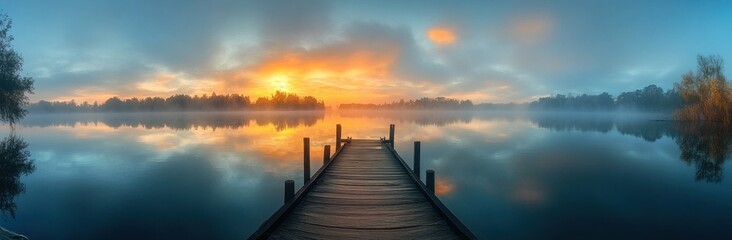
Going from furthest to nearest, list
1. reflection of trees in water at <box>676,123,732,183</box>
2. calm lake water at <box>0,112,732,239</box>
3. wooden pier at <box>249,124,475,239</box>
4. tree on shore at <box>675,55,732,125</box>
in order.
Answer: tree on shore at <box>675,55,732,125</box>
reflection of trees in water at <box>676,123,732,183</box>
calm lake water at <box>0,112,732,239</box>
wooden pier at <box>249,124,475,239</box>

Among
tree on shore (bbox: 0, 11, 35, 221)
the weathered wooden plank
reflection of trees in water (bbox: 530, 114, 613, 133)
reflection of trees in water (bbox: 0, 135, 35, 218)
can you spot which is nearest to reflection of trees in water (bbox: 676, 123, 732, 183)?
the weathered wooden plank

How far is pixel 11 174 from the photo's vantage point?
19.7 m

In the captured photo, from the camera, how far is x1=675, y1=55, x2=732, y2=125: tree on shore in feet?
181

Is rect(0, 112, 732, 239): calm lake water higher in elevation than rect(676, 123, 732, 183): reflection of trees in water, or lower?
lower

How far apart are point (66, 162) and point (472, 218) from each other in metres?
29.8

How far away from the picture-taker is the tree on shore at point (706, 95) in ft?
181

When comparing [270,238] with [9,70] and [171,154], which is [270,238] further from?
[9,70]

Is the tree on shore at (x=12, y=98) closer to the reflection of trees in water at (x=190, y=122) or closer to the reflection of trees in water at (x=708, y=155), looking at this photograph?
the reflection of trees in water at (x=190, y=122)

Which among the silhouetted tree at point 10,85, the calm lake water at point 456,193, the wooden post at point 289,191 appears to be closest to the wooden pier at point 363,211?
the wooden post at point 289,191

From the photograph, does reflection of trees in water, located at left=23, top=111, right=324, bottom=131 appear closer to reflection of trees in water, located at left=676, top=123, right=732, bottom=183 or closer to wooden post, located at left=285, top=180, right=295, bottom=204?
wooden post, located at left=285, top=180, right=295, bottom=204

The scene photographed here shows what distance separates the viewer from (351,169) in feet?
48.5

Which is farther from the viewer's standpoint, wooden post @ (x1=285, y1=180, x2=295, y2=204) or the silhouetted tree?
the silhouetted tree

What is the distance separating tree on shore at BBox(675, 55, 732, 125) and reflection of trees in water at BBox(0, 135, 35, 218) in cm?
8456

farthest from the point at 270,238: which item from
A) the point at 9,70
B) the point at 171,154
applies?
the point at 9,70
